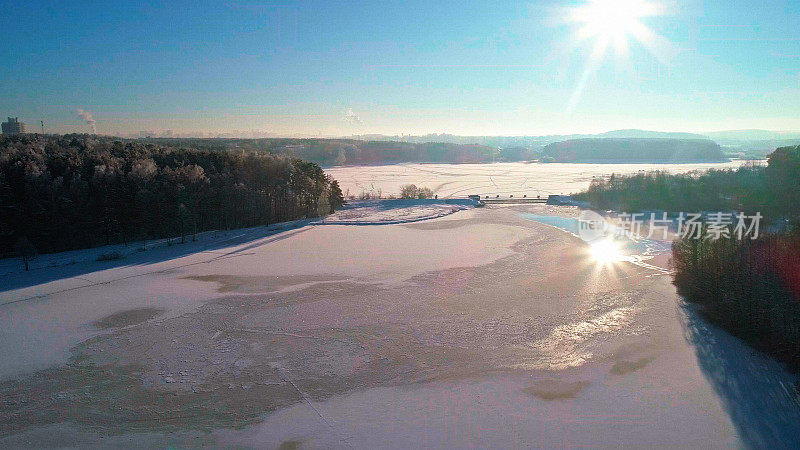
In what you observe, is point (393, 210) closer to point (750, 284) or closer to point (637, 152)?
point (750, 284)

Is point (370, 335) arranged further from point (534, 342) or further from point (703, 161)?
point (703, 161)

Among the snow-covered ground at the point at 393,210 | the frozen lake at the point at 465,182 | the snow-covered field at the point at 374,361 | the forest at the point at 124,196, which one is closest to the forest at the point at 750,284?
the snow-covered field at the point at 374,361

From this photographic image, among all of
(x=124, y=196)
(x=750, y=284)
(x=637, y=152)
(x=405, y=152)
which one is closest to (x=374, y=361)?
(x=750, y=284)

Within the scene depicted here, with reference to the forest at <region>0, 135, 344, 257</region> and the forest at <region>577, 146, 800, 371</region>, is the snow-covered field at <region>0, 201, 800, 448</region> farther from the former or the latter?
the forest at <region>0, 135, 344, 257</region>

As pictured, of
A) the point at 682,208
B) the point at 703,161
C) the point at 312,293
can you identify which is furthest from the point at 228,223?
the point at 703,161

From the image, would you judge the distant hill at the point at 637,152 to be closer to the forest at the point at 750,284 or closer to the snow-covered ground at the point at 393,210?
the snow-covered ground at the point at 393,210

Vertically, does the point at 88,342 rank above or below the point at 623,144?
below
